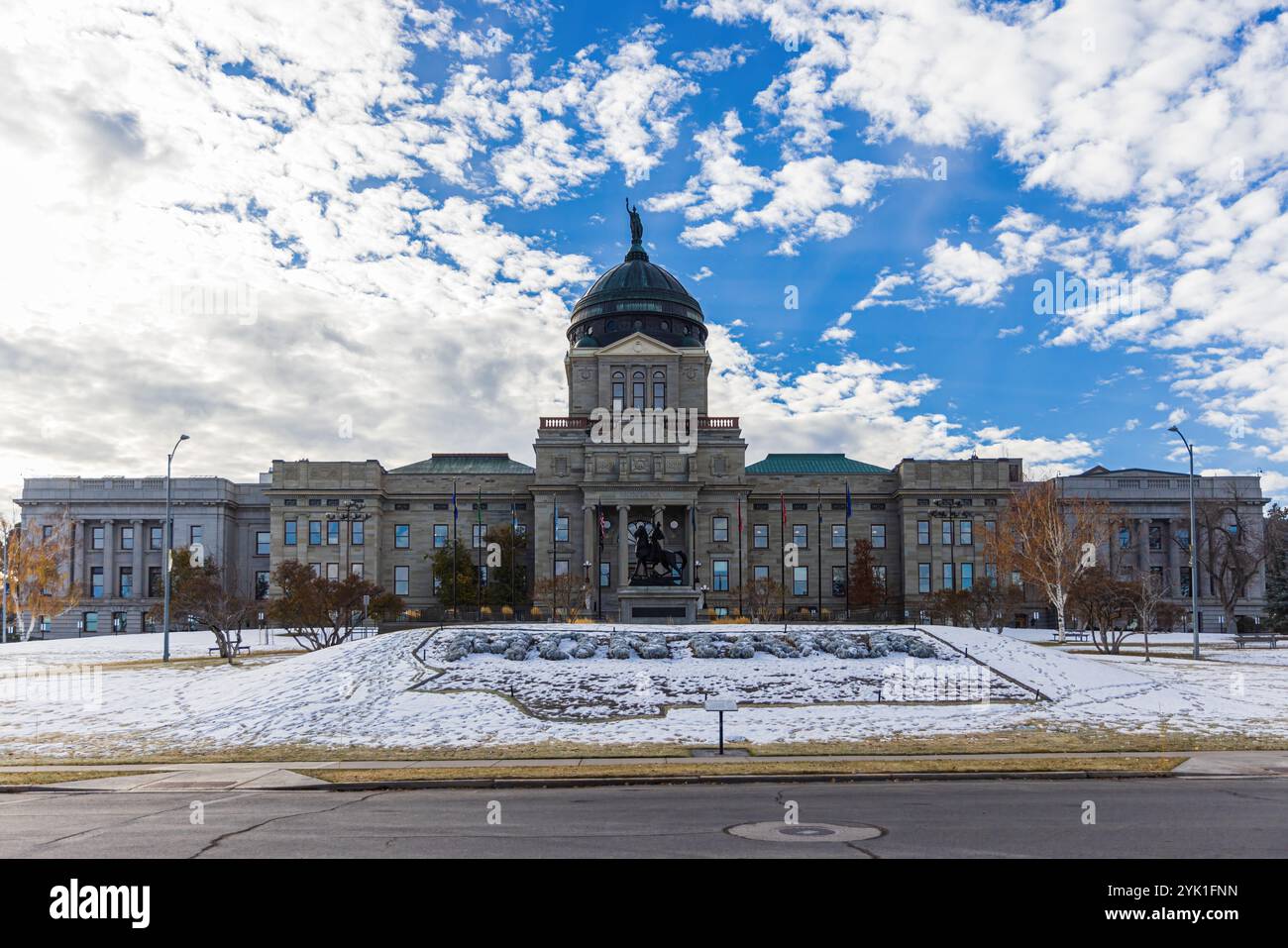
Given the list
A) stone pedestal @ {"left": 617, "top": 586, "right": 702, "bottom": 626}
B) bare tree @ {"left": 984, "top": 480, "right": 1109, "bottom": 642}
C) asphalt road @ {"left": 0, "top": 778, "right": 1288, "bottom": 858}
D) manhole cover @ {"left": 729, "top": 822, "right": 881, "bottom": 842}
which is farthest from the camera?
bare tree @ {"left": 984, "top": 480, "right": 1109, "bottom": 642}

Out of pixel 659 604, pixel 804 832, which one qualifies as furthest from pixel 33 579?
pixel 804 832

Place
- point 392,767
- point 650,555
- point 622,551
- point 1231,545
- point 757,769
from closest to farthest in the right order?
point 757,769 < point 392,767 < point 650,555 < point 1231,545 < point 622,551

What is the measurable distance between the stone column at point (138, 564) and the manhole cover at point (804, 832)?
327ft

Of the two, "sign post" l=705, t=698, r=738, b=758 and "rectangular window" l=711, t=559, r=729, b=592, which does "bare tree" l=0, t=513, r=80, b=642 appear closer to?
"rectangular window" l=711, t=559, r=729, b=592

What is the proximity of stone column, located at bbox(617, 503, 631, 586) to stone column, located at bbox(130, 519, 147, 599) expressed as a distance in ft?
161

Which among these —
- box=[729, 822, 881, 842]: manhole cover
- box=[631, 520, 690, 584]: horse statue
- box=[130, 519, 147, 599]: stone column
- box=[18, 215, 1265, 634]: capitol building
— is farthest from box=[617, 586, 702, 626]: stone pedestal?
box=[130, 519, 147, 599]: stone column

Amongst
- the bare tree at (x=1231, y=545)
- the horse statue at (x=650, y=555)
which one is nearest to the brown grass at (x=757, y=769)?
the horse statue at (x=650, y=555)

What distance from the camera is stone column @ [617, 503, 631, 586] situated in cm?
8706

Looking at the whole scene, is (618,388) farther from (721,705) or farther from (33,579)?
(721,705)

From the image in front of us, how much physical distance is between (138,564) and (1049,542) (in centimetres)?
8379

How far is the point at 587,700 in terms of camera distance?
3108cm

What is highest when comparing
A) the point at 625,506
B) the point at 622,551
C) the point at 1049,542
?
the point at 625,506
